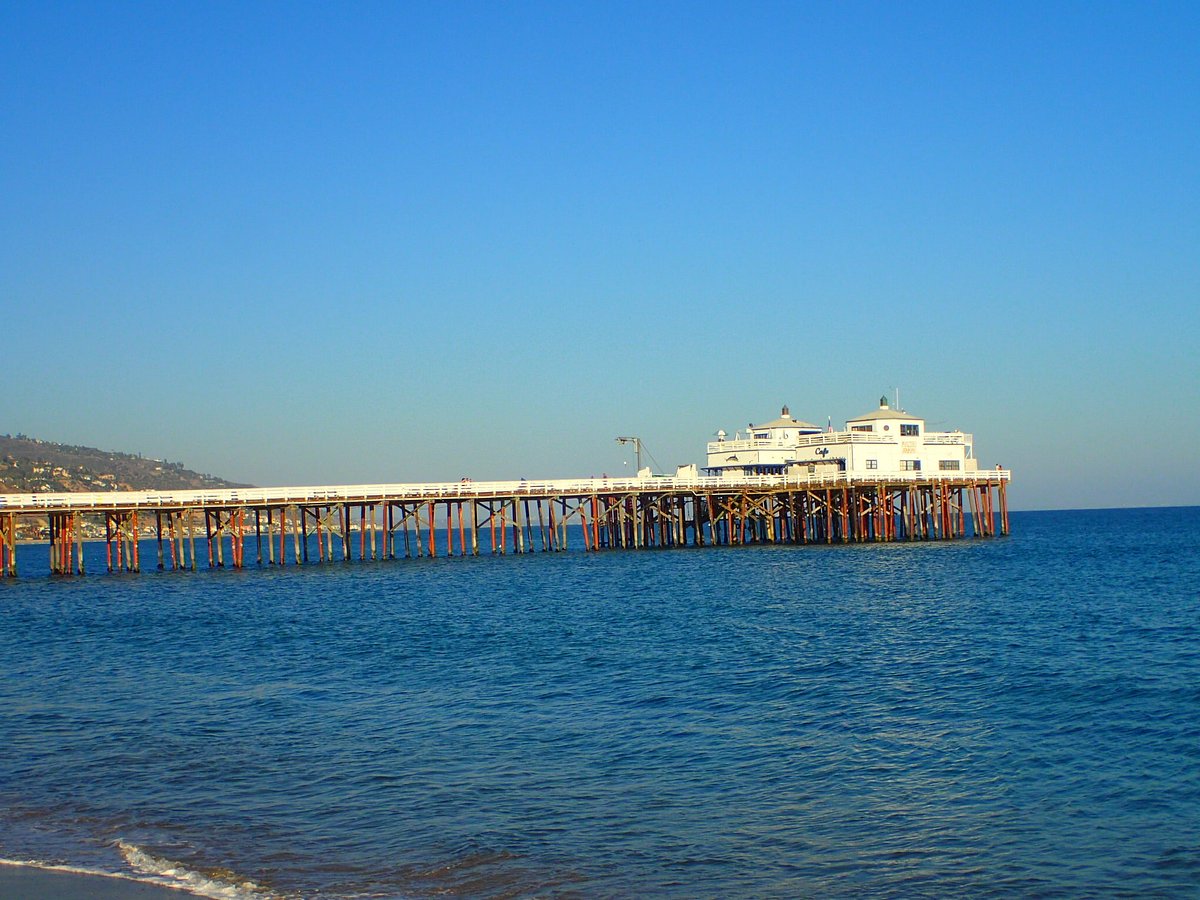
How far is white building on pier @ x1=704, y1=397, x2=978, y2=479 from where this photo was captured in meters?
67.4

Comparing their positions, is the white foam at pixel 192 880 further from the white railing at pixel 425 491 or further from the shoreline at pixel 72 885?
the white railing at pixel 425 491

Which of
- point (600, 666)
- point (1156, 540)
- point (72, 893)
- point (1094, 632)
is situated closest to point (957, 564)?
point (1094, 632)

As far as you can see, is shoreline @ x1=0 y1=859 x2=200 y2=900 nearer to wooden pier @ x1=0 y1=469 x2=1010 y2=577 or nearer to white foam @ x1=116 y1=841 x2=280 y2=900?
white foam @ x1=116 y1=841 x2=280 y2=900

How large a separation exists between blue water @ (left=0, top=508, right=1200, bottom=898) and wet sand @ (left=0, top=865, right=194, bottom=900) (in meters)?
0.45

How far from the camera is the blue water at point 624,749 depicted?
521 inches

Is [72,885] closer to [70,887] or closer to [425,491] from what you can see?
[70,887]

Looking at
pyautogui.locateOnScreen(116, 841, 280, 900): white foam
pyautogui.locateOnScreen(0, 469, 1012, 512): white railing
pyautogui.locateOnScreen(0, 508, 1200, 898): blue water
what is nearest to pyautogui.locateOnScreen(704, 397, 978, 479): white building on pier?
pyautogui.locateOnScreen(0, 469, 1012, 512): white railing

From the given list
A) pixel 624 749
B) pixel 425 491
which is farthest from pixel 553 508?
pixel 624 749

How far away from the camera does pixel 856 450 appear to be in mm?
67188

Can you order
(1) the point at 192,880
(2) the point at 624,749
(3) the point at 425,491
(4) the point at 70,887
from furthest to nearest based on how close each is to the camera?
(3) the point at 425,491, (2) the point at 624,749, (1) the point at 192,880, (4) the point at 70,887

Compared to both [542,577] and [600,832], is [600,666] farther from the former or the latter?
[542,577]

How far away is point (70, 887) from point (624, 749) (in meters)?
8.11

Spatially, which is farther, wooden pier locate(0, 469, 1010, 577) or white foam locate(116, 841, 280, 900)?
wooden pier locate(0, 469, 1010, 577)

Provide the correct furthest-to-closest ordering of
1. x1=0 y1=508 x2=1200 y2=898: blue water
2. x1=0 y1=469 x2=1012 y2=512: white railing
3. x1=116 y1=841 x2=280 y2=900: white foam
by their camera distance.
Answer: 1. x1=0 y1=469 x2=1012 y2=512: white railing
2. x1=0 y1=508 x2=1200 y2=898: blue water
3. x1=116 y1=841 x2=280 y2=900: white foam
